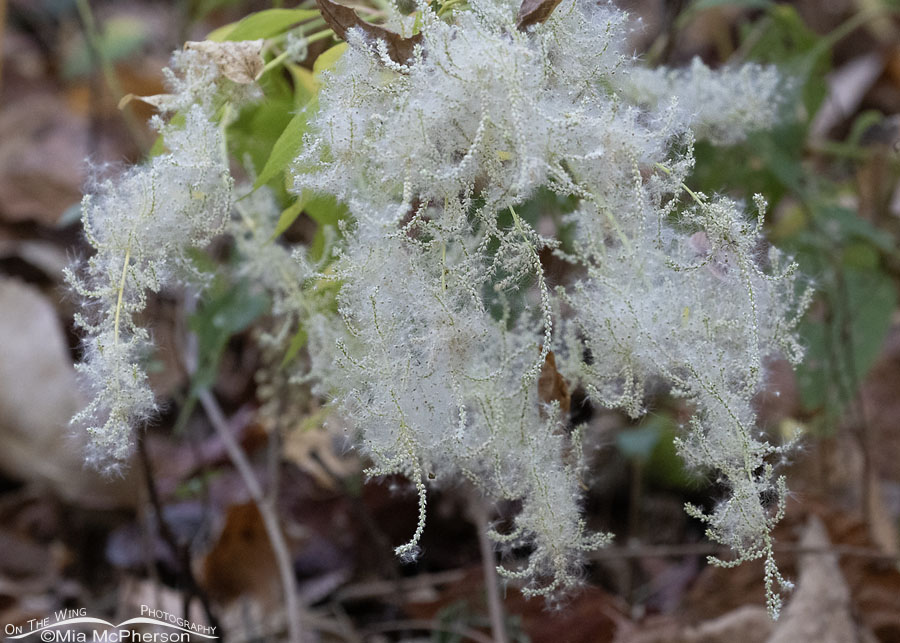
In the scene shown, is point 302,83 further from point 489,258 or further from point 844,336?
point 844,336

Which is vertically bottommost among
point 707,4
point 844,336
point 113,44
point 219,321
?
point 844,336

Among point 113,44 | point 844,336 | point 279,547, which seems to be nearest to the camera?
point 279,547

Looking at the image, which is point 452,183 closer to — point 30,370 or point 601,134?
point 601,134

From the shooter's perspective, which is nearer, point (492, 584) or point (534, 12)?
point (534, 12)

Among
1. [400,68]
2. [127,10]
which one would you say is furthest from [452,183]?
[127,10]

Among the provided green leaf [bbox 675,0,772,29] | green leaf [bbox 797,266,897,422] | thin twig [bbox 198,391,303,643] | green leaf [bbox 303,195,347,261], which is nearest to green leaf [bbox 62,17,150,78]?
thin twig [bbox 198,391,303,643]

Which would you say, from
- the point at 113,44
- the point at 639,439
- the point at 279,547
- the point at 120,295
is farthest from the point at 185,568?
the point at 113,44

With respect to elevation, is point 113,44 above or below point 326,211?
above

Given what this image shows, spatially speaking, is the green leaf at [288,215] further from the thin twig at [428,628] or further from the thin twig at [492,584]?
the thin twig at [428,628]
